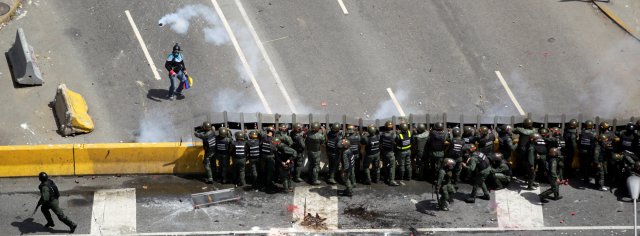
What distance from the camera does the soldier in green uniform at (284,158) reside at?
87.0 ft

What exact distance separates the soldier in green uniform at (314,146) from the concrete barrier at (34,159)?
5.33 m

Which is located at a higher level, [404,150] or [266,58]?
[266,58]

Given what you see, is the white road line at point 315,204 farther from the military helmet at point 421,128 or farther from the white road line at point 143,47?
the white road line at point 143,47

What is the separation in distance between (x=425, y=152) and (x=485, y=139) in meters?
1.41

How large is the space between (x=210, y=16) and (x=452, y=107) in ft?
23.5

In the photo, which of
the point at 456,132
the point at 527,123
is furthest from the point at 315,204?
the point at 527,123

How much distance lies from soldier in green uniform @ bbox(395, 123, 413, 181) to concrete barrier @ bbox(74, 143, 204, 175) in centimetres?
445

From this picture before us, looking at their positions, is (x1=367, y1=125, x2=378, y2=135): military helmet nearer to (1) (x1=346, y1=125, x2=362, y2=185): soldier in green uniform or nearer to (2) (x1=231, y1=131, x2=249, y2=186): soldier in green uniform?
(1) (x1=346, y1=125, x2=362, y2=185): soldier in green uniform

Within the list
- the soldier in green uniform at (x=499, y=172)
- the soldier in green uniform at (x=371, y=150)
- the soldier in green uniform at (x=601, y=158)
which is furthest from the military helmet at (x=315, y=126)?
the soldier in green uniform at (x=601, y=158)

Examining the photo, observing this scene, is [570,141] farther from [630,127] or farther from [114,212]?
[114,212]

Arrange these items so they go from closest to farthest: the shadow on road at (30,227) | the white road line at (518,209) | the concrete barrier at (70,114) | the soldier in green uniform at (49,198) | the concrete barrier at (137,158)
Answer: the soldier in green uniform at (49,198) → the shadow on road at (30,227) → the white road line at (518,209) → the concrete barrier at (137,158) → the concrete barrier at (70,114)

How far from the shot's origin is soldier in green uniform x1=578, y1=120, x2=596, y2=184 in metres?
26.9

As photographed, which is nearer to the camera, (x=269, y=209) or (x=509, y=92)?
(x=269, y=209)

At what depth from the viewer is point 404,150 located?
27.0 metres
